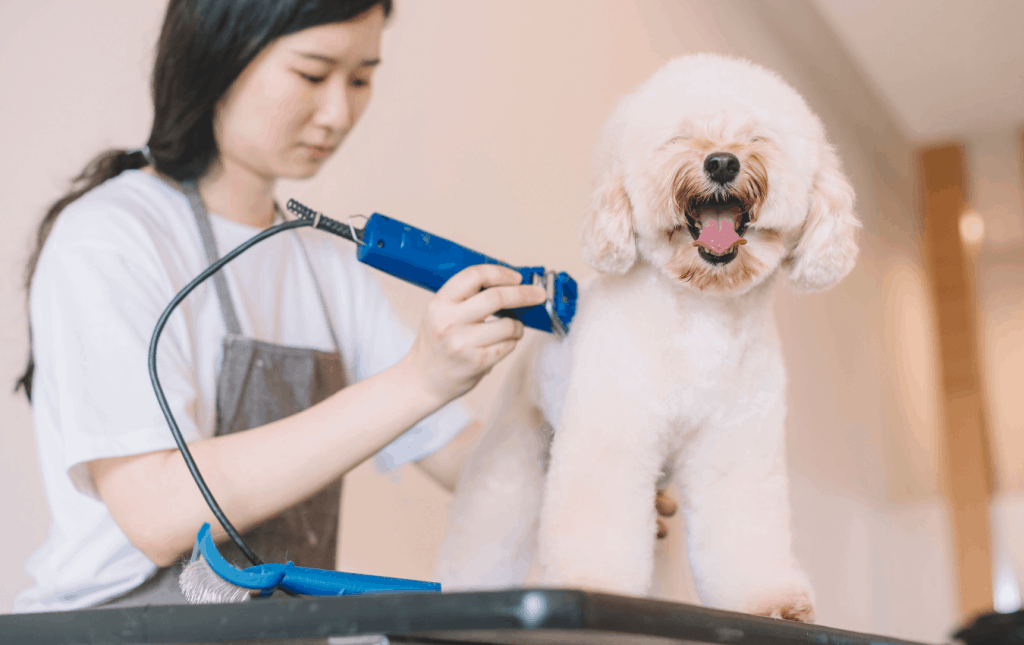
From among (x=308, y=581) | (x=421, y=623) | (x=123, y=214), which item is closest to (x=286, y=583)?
(x=308, y=581)

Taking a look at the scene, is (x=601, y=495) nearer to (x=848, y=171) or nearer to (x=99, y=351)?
(x=99, y=351)

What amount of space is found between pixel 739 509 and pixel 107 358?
2.09 ft

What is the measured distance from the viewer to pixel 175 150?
1008 mm

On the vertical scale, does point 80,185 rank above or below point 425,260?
above

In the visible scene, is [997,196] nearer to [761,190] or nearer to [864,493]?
[864,493]

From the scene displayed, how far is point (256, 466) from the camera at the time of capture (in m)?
0.80

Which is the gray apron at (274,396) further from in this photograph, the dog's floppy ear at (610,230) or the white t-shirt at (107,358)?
the dog's floppy ear at (610,230)

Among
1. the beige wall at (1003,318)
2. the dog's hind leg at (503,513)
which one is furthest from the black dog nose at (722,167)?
the beige wall at (1003,318)

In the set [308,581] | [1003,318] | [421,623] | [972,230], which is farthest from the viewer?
[972,230]

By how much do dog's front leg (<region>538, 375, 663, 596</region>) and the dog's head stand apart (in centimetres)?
14

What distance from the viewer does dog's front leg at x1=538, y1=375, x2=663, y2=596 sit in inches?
26.6

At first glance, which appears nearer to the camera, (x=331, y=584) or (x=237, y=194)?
(x=331, y=584)

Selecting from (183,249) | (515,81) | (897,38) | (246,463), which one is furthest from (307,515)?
(897,38)

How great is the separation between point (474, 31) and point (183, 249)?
774mm
